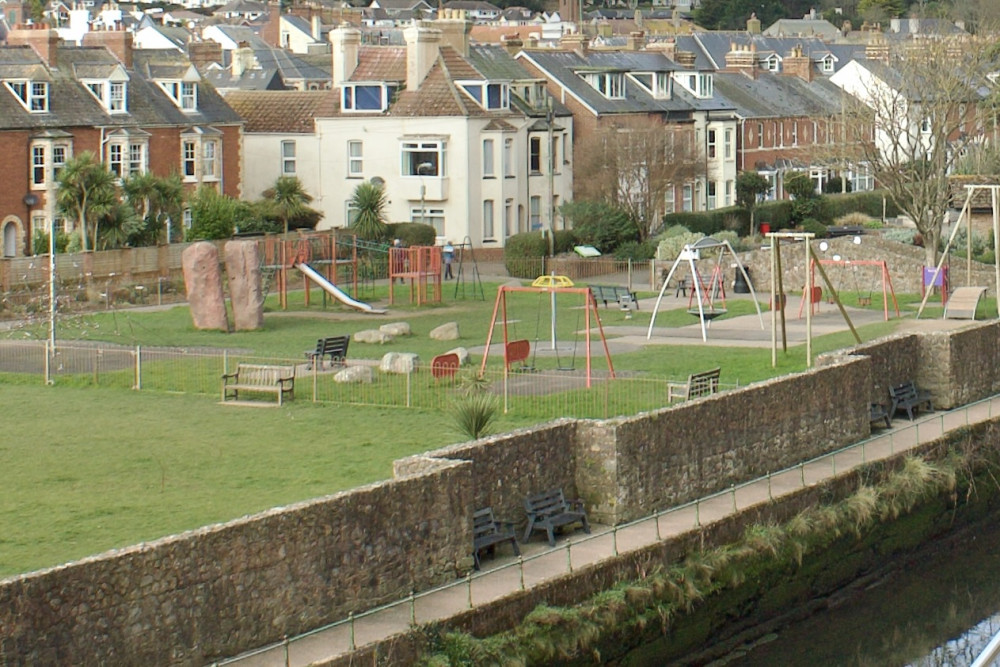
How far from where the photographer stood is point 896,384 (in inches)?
1347

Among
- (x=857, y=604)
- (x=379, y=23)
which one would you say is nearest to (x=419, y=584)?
(x=857, y=604)

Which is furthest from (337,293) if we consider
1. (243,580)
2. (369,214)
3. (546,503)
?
(243,580)

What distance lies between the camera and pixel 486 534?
23.2 meters

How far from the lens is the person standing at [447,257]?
59.3 meters

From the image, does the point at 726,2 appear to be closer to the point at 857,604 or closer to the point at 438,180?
the point at 438,180

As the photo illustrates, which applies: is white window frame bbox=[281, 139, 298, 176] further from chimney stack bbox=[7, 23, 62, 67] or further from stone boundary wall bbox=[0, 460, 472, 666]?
stone boundary wall bbox=[0, 460, 472, 666]

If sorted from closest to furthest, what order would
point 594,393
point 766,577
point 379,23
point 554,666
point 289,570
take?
point 289,570 → point 554,666 → point 766,577 → point 594,393 → point 379,23

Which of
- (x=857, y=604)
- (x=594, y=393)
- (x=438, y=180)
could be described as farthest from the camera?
(x=438, y=180)

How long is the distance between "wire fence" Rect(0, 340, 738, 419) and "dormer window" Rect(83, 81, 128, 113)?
2173 cm

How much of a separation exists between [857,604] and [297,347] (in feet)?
55.3

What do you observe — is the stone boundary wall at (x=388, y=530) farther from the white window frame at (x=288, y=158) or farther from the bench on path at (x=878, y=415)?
the white window frame at (x=288, y=158)

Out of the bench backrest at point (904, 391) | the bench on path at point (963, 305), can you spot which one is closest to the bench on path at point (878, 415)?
the bench backrest at point (904, 391)

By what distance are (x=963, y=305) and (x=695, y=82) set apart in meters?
39.9

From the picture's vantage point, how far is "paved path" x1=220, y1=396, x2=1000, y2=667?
1948 centimetres
